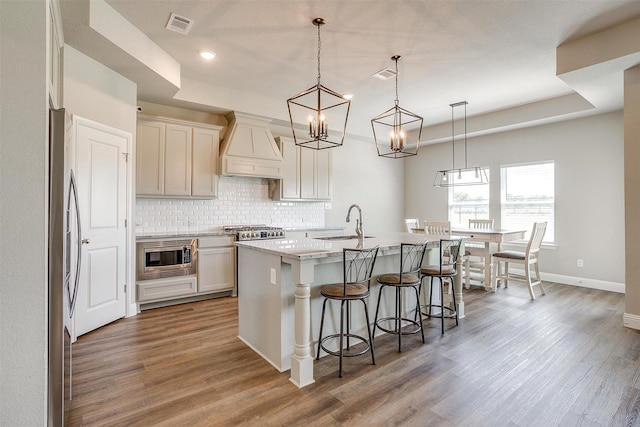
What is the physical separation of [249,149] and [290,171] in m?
0.88

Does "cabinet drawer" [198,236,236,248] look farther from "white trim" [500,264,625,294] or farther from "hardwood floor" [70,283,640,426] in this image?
"white trim" [500,264,625,294]

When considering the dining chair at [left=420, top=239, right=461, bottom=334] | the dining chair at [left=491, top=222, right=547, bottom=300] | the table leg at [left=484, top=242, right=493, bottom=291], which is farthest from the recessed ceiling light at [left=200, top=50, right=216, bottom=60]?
the dining chair at [left=491, top=222, right=547, bottom=300]

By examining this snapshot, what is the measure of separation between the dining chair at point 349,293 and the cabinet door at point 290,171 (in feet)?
9.29

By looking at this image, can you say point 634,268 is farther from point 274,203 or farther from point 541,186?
point 274,203

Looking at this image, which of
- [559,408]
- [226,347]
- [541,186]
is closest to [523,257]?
[541,186]

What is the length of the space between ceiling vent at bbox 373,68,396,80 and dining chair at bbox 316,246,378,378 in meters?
2.52

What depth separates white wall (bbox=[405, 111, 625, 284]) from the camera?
16.1ft

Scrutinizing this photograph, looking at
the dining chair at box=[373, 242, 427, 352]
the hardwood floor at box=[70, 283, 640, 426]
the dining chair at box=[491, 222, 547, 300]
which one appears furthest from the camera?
the dining chair at box=[491, 222, 547, 300]

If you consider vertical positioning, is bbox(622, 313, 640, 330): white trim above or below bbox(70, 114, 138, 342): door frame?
below

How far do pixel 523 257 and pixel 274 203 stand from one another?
12.9ft

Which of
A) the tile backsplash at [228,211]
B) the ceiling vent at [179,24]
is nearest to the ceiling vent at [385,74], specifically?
the ceiling vent at [179,24]

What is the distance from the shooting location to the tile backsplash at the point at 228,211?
4.61 metres

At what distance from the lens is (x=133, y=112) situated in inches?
150

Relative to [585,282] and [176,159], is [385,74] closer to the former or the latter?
[176,159]
